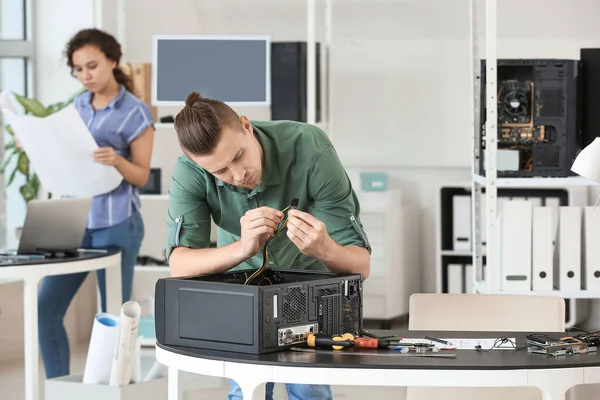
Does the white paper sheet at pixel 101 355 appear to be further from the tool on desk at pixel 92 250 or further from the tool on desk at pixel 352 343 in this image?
the tool on desk at pixel 352 343

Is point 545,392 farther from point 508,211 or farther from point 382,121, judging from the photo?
point 382,121

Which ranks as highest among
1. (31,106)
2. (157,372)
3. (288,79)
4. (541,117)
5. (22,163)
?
(288,79)

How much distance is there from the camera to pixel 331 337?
7.41 ft

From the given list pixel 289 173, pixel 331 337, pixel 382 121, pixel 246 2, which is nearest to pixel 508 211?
pixel 289 173

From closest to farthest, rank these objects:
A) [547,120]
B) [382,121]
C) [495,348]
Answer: [495,348] < [547,120] < [382,121]

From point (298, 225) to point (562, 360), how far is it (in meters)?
0.64

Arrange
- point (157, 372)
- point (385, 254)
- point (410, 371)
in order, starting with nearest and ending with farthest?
point (410, 371) → point (157, 372) → point (385, 254)

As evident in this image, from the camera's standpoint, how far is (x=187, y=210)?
258 centimetres

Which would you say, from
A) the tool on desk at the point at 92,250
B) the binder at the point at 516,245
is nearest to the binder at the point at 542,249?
the binder at the point at 516,245

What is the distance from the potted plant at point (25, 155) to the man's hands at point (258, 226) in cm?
309

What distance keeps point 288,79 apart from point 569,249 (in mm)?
1875

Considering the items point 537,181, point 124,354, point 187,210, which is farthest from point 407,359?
point 537,181

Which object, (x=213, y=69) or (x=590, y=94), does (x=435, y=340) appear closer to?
(x=590, y=94)

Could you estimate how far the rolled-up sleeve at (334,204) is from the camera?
260 cm
